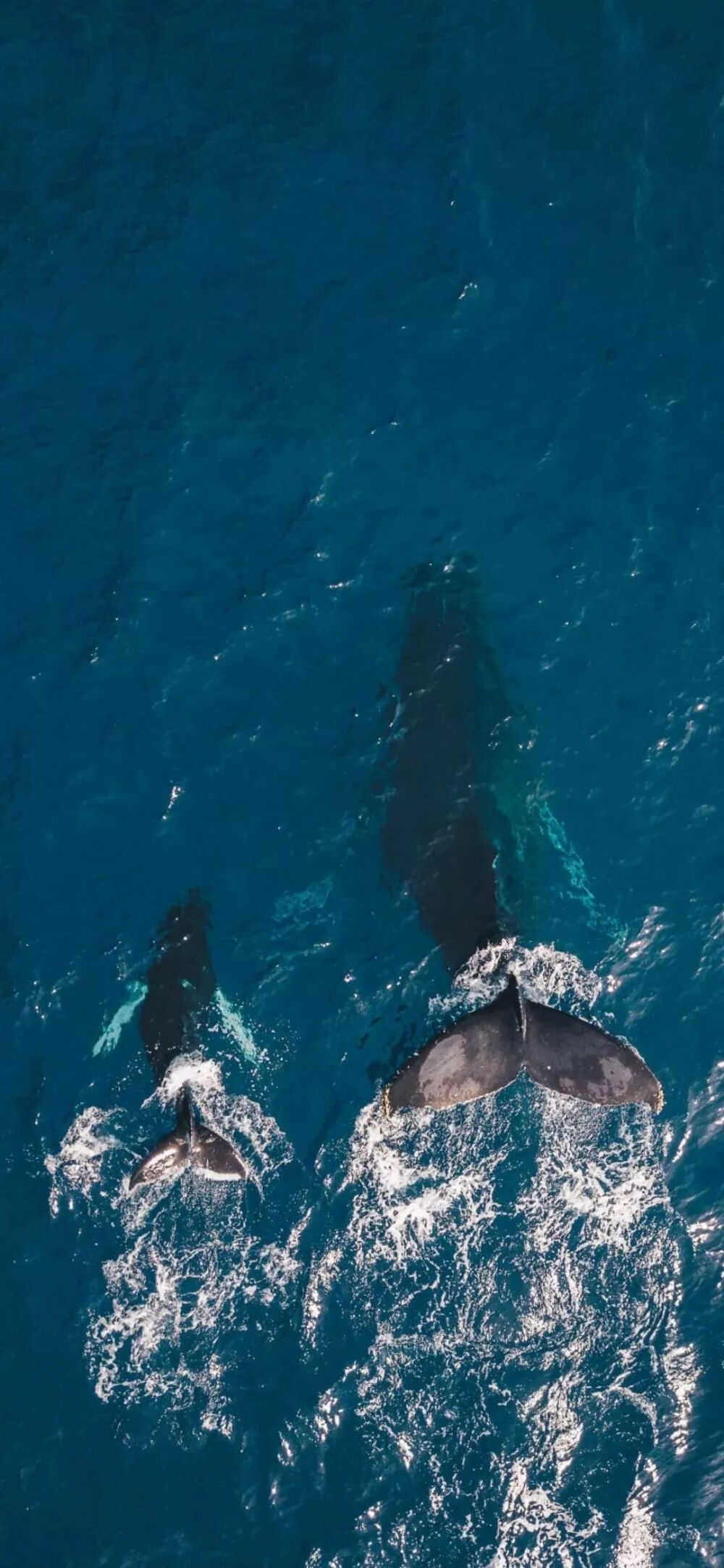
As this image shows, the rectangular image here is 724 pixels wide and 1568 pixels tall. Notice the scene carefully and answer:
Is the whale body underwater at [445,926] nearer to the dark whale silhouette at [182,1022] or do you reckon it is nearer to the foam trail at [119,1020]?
the dark whale silhouette at [182,1022]

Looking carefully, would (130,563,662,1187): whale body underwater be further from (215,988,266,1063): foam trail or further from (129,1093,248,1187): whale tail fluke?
(215,988,266,1063): foam trail

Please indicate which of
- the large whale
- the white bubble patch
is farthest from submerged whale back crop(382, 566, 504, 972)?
the white bubble patch

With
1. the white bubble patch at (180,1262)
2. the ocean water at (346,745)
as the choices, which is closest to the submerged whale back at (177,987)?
the ocean water at (346,745)

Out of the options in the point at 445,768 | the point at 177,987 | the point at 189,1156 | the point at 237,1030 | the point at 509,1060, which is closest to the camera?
the point at 509,1060

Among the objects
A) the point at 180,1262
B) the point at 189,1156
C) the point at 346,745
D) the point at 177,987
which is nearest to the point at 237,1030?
the point at 177,987

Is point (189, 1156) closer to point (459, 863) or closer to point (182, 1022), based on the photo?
point (182, 1022)

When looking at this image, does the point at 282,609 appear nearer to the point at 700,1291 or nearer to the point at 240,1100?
the point at 240,1100

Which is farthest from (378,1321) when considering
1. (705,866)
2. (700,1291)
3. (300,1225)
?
(705,866)
